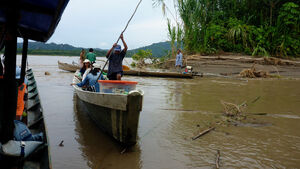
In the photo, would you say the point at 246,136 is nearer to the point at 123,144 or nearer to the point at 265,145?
the point at 265,145

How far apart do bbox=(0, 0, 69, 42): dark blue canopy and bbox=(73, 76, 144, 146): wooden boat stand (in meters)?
1.27

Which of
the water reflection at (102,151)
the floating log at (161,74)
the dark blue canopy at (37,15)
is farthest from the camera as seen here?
the floating log at (161,74)

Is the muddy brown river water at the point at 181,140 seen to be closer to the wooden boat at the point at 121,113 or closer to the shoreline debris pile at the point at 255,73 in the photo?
the wooden boat at the point at 121,113

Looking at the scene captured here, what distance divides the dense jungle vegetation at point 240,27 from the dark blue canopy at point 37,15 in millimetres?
13818

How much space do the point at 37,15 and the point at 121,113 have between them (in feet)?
5.72

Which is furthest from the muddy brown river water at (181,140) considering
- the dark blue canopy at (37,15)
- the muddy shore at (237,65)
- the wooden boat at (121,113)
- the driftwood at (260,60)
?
the driftwood at (260,60)

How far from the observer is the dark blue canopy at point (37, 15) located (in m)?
2.04

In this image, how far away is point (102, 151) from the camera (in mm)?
3631

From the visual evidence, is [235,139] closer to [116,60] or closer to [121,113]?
[121,113]

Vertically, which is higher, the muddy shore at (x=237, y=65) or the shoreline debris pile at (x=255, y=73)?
the muddy shore at (x=237, y=65)

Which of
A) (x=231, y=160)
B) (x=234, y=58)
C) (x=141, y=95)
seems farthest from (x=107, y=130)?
(x=234, y=58)

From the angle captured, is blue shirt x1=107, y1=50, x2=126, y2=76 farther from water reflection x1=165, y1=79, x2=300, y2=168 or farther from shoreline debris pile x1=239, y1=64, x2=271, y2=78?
shoreline debris pile x1=239, y1=64, x2=271, y2=78

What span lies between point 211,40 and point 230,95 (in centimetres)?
966

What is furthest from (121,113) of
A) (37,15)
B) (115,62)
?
(115,62)
